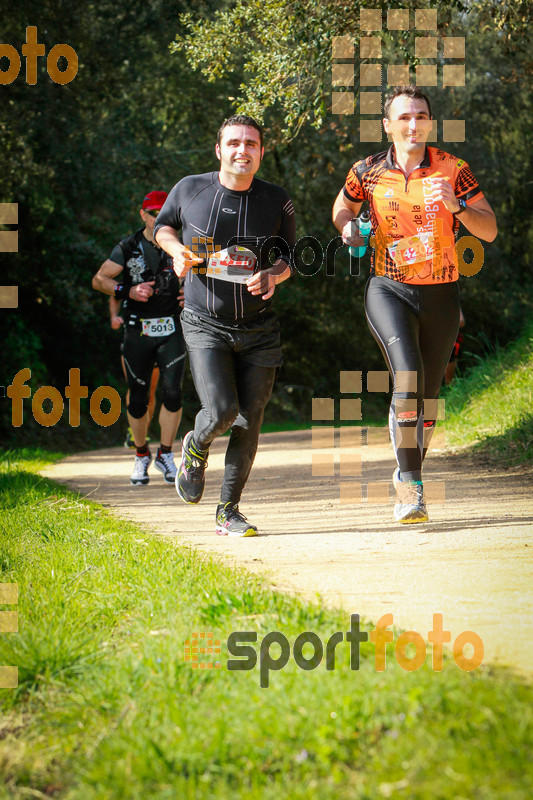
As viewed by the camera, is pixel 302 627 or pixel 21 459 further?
pixel 21 459

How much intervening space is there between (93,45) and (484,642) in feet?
58.1

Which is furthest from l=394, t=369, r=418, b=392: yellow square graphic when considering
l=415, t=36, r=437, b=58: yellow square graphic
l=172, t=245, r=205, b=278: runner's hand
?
l=415, t=36, r=437, b=58: yellow square graphic

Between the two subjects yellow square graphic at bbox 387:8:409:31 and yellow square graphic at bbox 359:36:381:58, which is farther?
yellow square graphic at bbox 359:36:381:58

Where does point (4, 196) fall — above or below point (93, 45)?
below

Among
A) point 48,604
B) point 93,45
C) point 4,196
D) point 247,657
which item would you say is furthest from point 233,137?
point 93,45

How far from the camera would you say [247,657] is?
3.01m

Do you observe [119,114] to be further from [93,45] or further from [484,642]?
[484,642]

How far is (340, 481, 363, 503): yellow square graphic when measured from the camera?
23.1 feet

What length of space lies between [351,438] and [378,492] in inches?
209

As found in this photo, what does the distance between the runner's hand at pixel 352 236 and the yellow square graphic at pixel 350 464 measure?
3.42 metres

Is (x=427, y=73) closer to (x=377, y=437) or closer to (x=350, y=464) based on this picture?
(x=377, y=437)

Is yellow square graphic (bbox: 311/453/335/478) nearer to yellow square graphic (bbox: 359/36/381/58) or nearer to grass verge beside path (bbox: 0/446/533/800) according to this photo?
yellow square graphic (bbox: 359/36/381/58)

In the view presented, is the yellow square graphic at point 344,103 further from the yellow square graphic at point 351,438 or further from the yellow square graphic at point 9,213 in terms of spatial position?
the yellow square graphic at point 9,213

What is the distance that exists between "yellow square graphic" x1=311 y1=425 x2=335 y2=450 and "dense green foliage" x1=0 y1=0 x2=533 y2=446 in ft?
12.6
